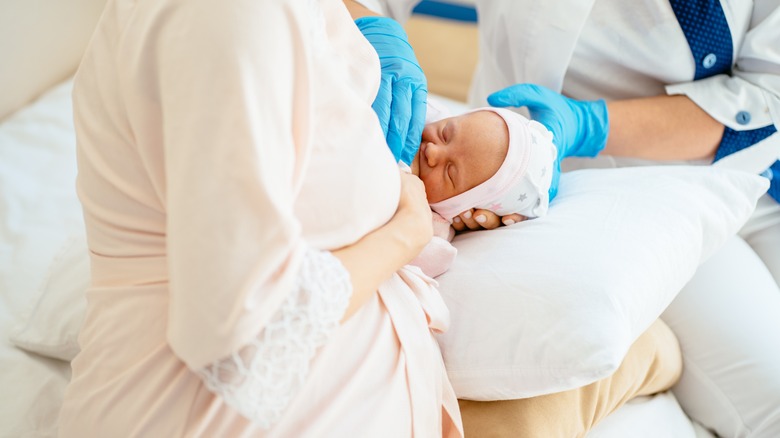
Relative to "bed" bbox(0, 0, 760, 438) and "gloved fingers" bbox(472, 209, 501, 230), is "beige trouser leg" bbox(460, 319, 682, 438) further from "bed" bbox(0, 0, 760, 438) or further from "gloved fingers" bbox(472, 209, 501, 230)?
"gloved fingers" bbox(472, 209, 501, 230)

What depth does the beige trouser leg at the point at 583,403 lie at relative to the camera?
102 cm

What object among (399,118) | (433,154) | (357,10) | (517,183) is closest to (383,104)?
(399,118)

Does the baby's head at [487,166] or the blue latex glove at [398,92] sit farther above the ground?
the blue latex glove at [398,92]

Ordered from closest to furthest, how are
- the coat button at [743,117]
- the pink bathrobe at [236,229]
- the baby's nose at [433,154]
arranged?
the pink bathrobe at [236,229]
the baby's nose at [433,154]
the coat button at [743,117]

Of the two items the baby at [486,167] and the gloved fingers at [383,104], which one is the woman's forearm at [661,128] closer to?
the baby at [486,167]

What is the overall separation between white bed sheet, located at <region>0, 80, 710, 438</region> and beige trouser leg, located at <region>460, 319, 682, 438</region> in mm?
59

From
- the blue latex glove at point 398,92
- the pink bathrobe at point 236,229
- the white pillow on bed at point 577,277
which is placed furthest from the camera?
the blue latex glove at point 398,92

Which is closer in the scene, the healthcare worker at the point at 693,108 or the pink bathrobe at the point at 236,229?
the pink bathrobe at the point at 236,229

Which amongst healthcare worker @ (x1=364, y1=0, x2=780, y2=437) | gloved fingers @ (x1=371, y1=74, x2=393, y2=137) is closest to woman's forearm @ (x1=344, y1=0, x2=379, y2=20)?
healthcare worker @ (x1=364, y1=0, x2=780, y2=437)

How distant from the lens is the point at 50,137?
57.7 inches

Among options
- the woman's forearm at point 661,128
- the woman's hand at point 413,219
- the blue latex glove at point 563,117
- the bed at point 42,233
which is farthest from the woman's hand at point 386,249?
the woman's forearm at point 661,128

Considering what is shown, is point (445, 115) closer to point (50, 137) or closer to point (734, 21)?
Result: point (734, 21)

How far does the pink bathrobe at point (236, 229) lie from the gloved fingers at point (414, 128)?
0.19 meters

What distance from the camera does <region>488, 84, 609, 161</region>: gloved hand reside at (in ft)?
4.23
